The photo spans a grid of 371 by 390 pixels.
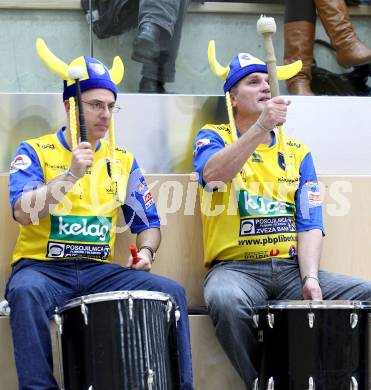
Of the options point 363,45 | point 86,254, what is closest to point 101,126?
point 86,254

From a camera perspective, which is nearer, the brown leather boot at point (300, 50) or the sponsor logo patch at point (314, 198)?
the sponsor logo patch at point (314, 198)

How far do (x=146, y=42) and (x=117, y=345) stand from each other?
5.89 feet

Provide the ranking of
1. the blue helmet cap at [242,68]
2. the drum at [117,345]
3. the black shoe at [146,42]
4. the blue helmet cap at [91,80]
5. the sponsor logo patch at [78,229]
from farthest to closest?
the black shoe at [146,42] < the blue helmet cap at [242,68] < the blue helmet cap at [91,80] < the sponsor logo patch at [78,229] < the drum at [117,345]

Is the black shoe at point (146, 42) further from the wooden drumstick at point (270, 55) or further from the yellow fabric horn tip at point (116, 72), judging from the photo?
the wooden drumstick at point (270, 55)

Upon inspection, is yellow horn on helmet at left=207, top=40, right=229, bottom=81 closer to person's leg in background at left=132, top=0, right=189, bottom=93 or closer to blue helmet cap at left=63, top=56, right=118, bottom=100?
person's leg in background at left=132, top=0, right=189, bottom=93

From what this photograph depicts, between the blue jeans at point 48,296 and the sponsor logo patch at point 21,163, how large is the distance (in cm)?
32

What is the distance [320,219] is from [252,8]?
1.28 meters

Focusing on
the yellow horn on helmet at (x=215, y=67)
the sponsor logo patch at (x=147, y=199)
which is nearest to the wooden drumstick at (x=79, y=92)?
the sponsor logo patch at (x=147, y=199)

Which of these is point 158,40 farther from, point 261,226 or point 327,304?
point 327,304

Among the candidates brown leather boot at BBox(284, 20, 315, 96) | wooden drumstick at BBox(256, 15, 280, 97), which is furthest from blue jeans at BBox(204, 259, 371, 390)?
brown leather boot at BBox(284, 20, 315, 96)

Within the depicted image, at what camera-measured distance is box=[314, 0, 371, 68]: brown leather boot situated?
4410mm

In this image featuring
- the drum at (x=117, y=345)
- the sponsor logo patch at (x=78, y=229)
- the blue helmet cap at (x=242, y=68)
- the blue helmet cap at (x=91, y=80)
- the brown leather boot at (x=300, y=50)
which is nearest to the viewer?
the drum at (x=117, y=345)

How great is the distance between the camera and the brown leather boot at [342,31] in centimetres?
441

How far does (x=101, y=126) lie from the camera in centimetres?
343
